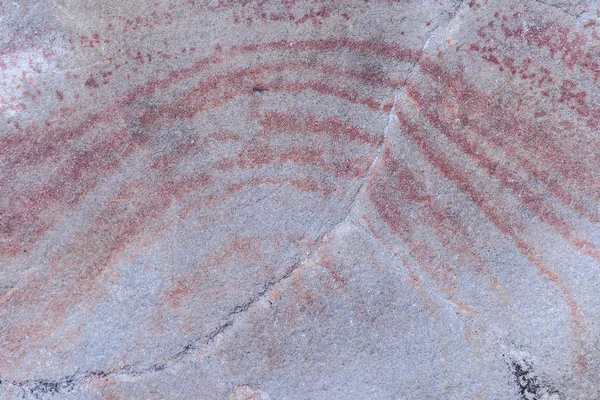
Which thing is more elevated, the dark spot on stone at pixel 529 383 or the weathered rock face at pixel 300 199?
the weathered rock face at pixel 300 199

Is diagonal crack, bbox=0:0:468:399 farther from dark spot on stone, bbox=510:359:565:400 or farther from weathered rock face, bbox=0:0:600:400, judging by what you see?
dark spot on stone, bbox=510:359:565:400

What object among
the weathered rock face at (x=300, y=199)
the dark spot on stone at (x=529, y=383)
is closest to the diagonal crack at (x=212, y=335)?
the weathered rock face at (x=300, y=199)

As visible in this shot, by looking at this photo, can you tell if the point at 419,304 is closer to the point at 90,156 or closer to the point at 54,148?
the point at 90,156

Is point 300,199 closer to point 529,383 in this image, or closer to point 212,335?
point 212,335

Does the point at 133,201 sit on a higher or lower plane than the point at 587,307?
higher

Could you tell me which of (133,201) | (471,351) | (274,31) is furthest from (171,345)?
(274,31)

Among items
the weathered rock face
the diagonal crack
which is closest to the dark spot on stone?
the weathered rock face

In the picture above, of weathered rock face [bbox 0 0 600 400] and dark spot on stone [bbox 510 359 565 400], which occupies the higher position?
weathered rock face [bbox 0 0 600 400]

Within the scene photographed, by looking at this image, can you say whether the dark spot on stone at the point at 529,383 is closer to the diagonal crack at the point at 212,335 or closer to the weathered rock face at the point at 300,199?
the weathered rock face at the point at 300,199
